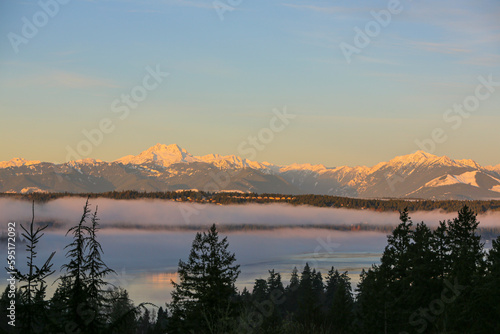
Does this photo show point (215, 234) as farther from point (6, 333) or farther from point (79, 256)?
point (6, 333)

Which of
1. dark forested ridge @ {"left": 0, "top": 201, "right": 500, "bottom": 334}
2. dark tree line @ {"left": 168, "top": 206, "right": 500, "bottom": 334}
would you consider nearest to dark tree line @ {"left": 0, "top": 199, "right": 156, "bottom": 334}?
dark forested ridge @ {"left": 0, "top": 201, "right": 500, "bottom": 334}

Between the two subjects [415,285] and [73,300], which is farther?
[415,285]

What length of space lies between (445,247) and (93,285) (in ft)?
150

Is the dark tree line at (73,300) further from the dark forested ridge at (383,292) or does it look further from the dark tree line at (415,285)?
the dark tree line at (415,285)

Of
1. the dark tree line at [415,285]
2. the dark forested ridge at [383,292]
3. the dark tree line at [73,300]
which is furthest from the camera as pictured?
the dark tree line at [415,285]

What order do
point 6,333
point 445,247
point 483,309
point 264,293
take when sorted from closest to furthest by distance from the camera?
point 6,333 < point 483,309 < point 445,247 < point 264,293

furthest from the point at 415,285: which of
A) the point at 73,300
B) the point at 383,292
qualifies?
the point at 73,300

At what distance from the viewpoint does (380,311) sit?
57562 mm

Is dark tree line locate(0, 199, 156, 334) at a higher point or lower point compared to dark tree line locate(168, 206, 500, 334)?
higher

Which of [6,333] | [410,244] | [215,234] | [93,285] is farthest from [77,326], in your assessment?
[410,244]

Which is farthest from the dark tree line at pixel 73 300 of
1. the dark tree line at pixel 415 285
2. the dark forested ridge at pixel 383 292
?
the dark tree line at pixel 415 285

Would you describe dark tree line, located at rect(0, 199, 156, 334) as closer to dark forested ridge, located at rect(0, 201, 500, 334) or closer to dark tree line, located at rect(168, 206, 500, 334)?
dark forested ridge, located at rect(0, 201, 500, 334)

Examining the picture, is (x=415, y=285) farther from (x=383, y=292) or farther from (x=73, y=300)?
(x=73, y=300)

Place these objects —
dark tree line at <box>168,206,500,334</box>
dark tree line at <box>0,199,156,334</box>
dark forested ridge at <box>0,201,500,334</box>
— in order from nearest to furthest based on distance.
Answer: dark tree line at <box>0,199,156,334</box>
dark forested ridge at <box>0,201,500,334</box>
dark tree line at <box>168,206,500,334</box>
